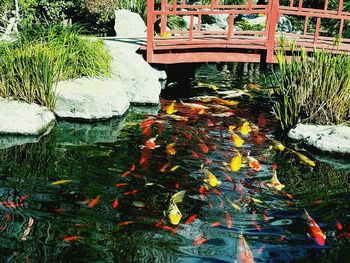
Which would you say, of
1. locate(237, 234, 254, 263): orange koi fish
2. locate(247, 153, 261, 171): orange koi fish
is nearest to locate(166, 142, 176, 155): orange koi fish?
locate(247, 153, 261, 171): orange koi fish

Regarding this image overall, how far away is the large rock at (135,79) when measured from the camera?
7.89m

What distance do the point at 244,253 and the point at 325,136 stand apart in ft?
9.26

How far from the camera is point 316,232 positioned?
4.02 metres

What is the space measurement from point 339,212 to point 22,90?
14.6 ft

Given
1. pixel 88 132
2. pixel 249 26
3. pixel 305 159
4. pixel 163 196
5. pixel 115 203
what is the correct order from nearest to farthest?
pixel 115 203, pixel 163 196, pixel 305 159, pixel 88 132, pixel 249 26

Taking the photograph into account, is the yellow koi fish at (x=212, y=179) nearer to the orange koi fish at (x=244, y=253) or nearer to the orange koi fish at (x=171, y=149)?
the orange koi fish at (x=171, y=149)

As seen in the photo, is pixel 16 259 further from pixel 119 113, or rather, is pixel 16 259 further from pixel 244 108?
pixel 244 108

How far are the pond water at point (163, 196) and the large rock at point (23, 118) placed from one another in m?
0.19

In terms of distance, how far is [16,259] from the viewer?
11.5 ft

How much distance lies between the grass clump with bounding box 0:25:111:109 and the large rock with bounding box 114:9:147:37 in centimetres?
287

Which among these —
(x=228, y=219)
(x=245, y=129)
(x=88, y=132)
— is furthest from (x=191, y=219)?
(x=88, y=132)


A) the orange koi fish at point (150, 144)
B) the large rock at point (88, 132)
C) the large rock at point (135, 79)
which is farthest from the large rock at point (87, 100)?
the orange koi fish at point (150, 144)

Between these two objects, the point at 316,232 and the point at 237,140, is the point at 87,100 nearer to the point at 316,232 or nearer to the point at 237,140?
the point at 237,140

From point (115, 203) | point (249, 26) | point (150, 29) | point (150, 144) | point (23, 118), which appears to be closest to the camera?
point (115, 203)
